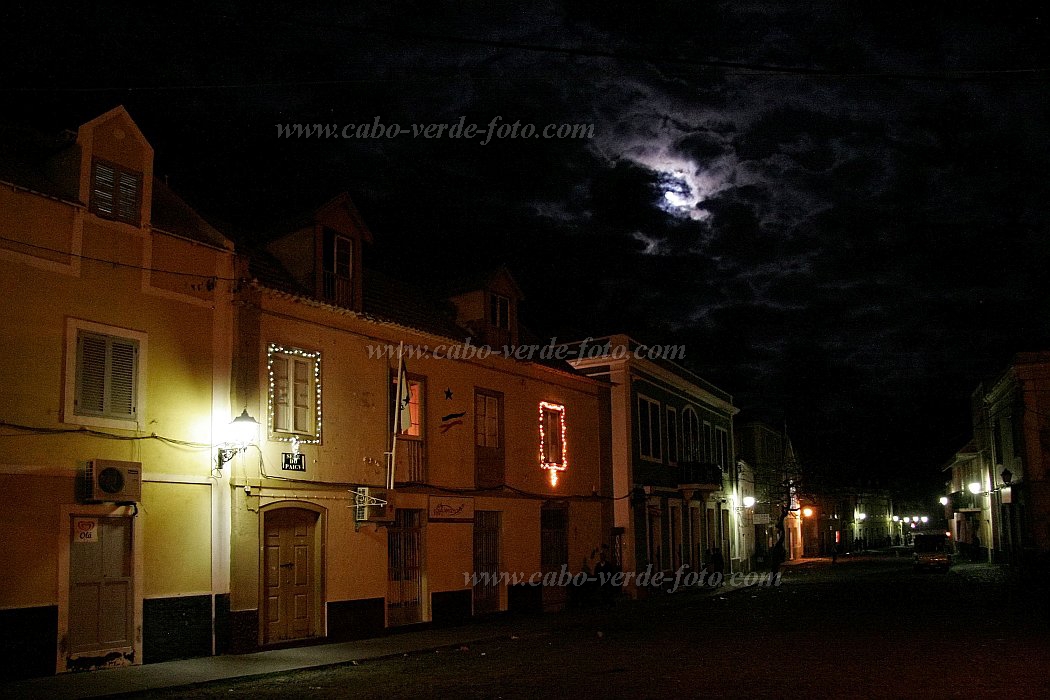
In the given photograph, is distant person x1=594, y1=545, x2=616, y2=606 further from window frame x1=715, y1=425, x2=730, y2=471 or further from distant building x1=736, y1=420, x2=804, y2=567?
distant building x1=736, y1=420, x2=804, y2=567

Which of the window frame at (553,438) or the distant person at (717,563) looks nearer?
the window frame at (553,438)

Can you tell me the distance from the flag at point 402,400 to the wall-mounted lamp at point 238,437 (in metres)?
3.72

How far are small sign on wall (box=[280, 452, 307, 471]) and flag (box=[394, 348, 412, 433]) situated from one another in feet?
7.04

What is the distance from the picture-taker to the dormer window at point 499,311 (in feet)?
82.2

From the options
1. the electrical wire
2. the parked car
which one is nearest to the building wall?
the electrical wire

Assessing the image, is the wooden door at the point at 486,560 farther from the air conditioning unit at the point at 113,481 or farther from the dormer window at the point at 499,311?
the air conditioning unit at the point at 113,481

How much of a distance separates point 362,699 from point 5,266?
7756mm

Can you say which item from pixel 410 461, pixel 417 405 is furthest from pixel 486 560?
pixel 417 405

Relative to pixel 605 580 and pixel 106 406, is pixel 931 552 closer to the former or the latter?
pixel 605 580

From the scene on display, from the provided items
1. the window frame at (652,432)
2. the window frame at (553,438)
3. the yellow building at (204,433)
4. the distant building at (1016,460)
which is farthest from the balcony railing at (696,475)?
the yellow building at (204,433)

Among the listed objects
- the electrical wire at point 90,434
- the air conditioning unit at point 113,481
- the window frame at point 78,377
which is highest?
the window frame at point 78,377

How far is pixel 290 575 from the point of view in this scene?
17.6m

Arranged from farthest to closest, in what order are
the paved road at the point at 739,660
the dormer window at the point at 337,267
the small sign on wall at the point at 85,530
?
the dormer window at the point at 337,267 < the small sign on wall at the point at 85,530 < the paved road at the point at 739,660

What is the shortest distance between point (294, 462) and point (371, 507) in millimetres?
1965
